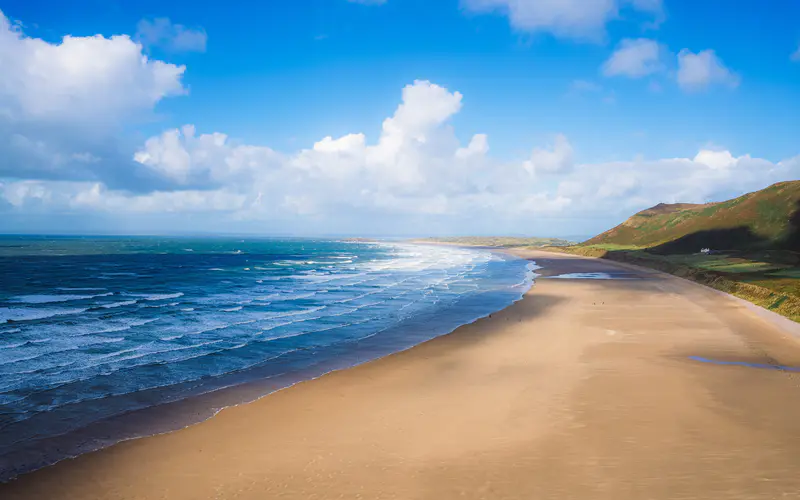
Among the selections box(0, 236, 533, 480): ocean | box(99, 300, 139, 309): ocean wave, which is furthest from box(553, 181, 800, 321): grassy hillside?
box(99, 300, 139, 309): ocean wave

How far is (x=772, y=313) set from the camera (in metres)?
24.0

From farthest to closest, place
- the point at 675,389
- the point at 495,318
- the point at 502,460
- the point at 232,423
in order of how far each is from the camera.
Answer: the point at 495,318 < the point at 675,389 < the point at 232,423 < the point at 502,460

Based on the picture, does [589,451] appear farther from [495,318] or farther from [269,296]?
[269,296]

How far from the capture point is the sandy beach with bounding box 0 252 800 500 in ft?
25.1

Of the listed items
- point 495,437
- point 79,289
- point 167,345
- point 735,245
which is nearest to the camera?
point 495,437

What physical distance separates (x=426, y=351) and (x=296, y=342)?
6381mm

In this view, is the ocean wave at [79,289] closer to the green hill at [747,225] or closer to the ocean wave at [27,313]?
the ocean wave at [27,313]

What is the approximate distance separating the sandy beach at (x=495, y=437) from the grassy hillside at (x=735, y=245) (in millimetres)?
13444

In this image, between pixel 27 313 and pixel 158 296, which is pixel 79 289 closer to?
pixel 158 296

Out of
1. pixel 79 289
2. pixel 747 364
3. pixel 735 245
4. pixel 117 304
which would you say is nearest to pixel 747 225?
pixel 735 245

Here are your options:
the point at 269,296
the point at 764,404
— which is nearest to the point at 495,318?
the point at 764,404

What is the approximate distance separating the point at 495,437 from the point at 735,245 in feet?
334

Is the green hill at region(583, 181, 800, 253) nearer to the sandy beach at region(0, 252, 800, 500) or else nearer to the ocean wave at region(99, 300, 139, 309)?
the sandy beach at region(0, 252, 800, 500)

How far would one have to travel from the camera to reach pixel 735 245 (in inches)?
3447
